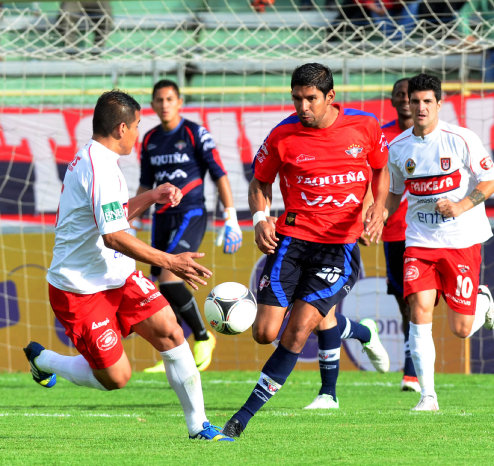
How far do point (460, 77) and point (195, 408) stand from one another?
700 centimetres

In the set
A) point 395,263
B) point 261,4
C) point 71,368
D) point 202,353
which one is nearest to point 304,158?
point 71,368

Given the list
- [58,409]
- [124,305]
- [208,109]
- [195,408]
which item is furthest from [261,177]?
[208,109]

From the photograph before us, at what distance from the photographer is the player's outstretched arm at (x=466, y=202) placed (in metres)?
6.43

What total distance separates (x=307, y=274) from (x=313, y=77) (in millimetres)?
1176

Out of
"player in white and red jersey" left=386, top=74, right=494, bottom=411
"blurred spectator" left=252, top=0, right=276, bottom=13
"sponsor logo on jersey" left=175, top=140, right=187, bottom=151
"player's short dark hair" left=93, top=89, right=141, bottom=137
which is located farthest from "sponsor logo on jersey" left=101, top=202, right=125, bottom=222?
"blurred spectator" left=252, top=0, right=276, bottom=13

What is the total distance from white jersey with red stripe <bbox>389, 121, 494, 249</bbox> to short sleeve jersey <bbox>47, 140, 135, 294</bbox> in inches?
100

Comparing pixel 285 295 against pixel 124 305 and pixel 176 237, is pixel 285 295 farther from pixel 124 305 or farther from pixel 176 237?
pixel 176 237

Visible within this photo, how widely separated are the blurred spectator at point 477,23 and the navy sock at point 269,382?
20.8ft

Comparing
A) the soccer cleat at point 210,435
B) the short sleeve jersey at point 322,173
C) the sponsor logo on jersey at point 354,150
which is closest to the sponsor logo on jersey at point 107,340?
Answer: the soccer cleat at point 210,435

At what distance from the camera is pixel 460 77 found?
35.4 ft

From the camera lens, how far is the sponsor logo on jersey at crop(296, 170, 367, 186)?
18.9 ft

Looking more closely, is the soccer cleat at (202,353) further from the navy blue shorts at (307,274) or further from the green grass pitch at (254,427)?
the navy blue shorts at (307,274)

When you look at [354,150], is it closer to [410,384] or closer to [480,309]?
[480,309]

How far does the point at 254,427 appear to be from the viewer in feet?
18.4
